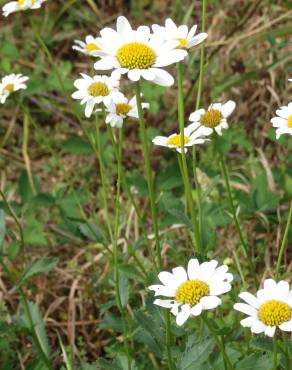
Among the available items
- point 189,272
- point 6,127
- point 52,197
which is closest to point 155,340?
point 189,272

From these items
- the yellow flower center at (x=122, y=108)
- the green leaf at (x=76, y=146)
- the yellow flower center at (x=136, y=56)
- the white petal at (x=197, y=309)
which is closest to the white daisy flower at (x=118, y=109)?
the yellow flower center at (x=122, y=108)

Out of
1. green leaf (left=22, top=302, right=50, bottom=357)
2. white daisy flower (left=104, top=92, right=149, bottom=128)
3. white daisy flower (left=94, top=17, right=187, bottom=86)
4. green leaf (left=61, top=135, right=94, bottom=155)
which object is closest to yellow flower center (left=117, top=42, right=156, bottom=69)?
white daisy flower (left=94, top=17, right=187, bottom=86)

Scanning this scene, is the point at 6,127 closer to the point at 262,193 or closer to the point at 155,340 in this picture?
the point at 262,193

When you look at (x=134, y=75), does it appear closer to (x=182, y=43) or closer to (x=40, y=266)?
(x=182, y=43)

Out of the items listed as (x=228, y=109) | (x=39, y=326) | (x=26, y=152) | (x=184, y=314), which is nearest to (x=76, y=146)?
(x=26, y=152)

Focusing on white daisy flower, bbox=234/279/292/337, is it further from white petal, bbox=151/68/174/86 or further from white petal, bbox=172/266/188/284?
white petal, bbox=151/68/174/86

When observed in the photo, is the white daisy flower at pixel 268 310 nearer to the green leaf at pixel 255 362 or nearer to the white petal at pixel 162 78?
the green leaf at pixel 255 362
